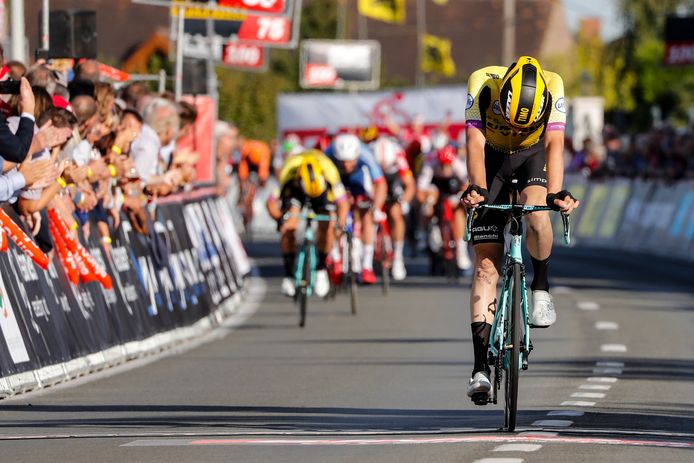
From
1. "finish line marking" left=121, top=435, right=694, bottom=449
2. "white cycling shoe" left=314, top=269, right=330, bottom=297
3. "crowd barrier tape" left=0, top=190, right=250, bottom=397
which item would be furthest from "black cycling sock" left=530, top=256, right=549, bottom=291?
"white cycling shoe" left=314, top=269, right=330, bottom=297

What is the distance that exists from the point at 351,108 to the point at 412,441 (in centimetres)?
4826

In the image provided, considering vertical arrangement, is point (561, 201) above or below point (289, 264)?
above

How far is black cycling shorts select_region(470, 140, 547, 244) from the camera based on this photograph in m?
11.6

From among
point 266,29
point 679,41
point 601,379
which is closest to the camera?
point 601,379

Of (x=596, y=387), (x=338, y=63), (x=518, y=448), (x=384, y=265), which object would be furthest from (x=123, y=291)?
(x=338, y=63)

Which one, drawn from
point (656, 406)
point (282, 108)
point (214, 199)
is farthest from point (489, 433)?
point (282, 108)

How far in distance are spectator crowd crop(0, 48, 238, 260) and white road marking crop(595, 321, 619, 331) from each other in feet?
13.9

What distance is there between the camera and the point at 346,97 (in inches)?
2328

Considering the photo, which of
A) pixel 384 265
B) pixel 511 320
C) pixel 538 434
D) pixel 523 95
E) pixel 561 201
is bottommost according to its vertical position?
pixel 384 265

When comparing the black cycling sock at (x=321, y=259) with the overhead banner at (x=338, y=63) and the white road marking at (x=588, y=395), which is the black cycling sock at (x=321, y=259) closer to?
the white road marking at (x=588, y=395)

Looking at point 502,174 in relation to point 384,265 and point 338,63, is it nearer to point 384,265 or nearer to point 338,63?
point 384,265

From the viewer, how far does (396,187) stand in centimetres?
2816

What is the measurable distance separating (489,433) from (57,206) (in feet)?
16.9

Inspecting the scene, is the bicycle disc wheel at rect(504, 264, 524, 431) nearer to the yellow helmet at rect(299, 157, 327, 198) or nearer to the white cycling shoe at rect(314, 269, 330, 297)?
the white cycling shoe at rect(314, 269, 330, 297)
